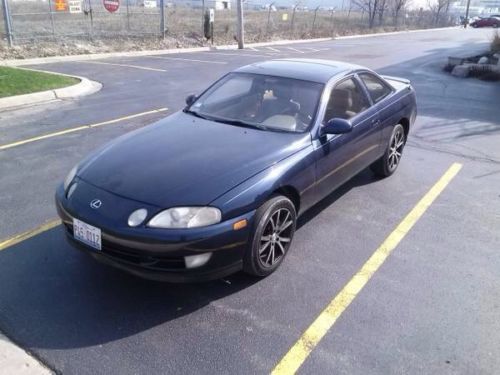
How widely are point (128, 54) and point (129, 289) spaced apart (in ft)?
53.9

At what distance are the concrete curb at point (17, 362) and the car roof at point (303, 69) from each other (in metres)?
3.21

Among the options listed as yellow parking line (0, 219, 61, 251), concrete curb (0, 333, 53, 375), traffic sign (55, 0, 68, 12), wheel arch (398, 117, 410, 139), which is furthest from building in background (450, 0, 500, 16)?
concrete curb (0, 333, 53, 375)

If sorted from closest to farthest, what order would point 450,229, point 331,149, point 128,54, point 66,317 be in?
point 66,317 < point 331,149 < point 450,229 < point 128,54

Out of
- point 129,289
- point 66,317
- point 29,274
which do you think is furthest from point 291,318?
point 29,274

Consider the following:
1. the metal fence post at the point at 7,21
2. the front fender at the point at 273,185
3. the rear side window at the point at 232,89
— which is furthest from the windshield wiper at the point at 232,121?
the metal fence post at the point at 7,21

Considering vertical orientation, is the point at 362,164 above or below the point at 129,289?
above

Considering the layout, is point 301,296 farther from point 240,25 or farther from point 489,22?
point 489,22

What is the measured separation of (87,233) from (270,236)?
131 centimetres

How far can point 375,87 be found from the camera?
5.18 meters

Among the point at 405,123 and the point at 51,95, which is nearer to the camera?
the point at 405,123

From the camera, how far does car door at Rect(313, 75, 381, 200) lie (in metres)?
4.06

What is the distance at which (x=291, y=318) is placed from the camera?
122 inches

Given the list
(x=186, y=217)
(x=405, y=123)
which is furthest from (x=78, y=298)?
(x=405, y=123)

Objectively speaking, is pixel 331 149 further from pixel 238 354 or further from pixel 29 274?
pixel 29 274
